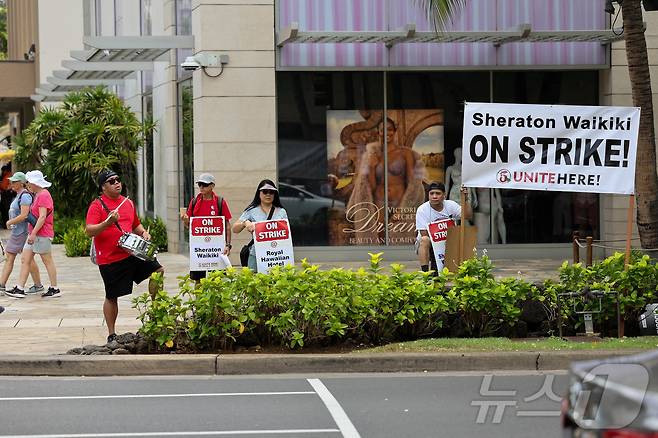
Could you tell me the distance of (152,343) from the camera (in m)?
11.6

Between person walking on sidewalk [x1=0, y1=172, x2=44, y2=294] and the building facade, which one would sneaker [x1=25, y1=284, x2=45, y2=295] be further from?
the building facade

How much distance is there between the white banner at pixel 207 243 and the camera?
13.9m

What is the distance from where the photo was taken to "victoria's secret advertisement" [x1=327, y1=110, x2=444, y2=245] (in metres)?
21.0

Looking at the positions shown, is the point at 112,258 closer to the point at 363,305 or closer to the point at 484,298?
the point at 363,305

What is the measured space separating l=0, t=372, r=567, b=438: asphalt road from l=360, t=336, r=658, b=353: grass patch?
48cm

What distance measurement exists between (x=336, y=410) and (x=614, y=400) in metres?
4.74

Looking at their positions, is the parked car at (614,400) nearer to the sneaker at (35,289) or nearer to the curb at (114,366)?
the curb at (114,366)

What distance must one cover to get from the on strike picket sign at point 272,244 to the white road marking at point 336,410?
2.67m

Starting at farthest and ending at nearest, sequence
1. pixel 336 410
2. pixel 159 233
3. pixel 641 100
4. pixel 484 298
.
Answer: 1. pixel 159 233
2. pixel 641 100
3. pixel 484 298
4. pixel 336 410

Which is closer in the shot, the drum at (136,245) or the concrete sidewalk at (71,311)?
the drum at (136,245)

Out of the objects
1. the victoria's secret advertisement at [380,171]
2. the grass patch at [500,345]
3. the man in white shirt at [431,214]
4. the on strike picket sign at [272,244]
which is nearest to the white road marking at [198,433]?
the grass patch at [500,345]

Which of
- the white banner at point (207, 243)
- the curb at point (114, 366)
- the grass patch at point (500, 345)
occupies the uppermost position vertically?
the white banner at point (207, 243)

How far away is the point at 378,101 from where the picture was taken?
69.1 feet

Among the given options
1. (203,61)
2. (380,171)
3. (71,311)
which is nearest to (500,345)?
(71,311)
